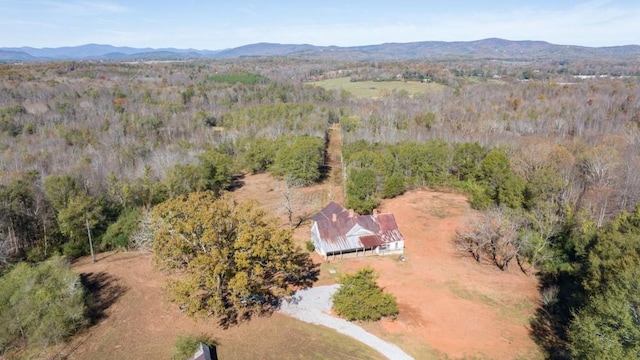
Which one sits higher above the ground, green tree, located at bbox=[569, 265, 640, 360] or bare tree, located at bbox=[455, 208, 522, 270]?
green tree, located at bbox=[569, 265, 640, 360]

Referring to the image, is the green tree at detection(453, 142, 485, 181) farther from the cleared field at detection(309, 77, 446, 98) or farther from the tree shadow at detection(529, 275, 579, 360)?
the cleared field at detection(309, 77, 446, 98)

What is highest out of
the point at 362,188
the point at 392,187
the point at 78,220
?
the point at 78,220

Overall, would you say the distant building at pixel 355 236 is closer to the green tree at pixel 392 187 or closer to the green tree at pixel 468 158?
the green tree at pixel 392 187

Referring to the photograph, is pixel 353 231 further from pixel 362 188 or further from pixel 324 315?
pixel 362 188

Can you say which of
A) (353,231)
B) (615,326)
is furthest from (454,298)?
(615,326)

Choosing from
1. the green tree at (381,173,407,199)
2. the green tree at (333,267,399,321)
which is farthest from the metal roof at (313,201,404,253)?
the green tree at (381,173,407,199)

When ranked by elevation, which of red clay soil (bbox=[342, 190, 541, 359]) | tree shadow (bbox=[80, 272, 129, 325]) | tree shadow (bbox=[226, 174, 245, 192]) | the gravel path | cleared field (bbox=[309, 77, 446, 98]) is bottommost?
tree shadow (bbox=[226, 174, 245, 192])

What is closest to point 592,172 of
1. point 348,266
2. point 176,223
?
point 348,266
